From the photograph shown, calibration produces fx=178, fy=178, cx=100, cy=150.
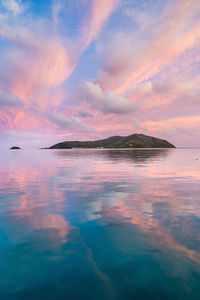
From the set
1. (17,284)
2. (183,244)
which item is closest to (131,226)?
(183,244)

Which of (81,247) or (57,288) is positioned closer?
(57,288)

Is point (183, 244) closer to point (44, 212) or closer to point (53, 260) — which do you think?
point (53, 260)

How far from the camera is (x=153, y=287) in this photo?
498cm

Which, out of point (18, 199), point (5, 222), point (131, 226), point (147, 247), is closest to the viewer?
point (147, 247)

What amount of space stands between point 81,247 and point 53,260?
124 centimetres

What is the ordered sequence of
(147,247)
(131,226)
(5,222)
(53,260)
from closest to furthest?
(53,260)
(147,247)
(131,226)
(5,222)

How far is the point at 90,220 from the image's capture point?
9719 mm

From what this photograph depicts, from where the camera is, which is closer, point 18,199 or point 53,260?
point 53,260

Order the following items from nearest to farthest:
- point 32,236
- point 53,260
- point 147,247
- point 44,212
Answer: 1. point 53,260
2. point 147,247
3. point 32,236
4. point 44,212

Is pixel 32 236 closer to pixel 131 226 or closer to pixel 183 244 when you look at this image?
pixel 131 226

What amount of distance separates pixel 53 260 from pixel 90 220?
3749 millimetres

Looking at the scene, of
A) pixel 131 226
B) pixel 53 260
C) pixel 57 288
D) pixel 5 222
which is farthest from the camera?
pixel 5 222

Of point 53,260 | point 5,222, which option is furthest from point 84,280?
point 5,222

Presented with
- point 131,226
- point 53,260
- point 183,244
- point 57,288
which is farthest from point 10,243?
point 183,244
